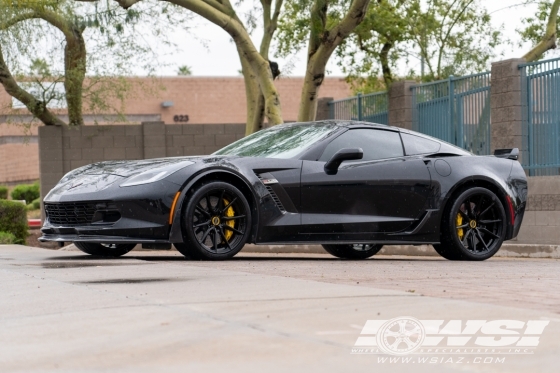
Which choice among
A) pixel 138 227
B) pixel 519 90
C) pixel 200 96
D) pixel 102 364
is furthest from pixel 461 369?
pixel 200 96

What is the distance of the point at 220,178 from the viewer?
9.26m

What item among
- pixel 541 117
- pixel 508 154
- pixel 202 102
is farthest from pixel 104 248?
pixel 202 102

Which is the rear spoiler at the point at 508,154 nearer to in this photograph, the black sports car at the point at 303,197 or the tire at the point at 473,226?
the black sports car at the point at 303,197

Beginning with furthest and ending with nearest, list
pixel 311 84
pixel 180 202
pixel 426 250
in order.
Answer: pixel 311 84 < pixel 426 250 < pixel 180 202

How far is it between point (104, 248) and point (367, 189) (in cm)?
279

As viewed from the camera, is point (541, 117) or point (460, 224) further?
point (541, 117)

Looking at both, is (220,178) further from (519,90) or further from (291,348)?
(519,90)

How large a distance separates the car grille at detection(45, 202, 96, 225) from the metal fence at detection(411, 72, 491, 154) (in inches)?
359

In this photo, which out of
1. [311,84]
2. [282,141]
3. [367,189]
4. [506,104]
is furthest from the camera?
[311,84]

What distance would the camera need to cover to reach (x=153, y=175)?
9.09m

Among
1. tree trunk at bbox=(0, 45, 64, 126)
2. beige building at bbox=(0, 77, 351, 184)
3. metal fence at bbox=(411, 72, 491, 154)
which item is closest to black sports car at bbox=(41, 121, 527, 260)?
metal fence at bbox=(411, 72, 491, 154)

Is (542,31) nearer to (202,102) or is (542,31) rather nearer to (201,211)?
(201,211)

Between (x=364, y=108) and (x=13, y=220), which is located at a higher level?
(x=364, y=108)

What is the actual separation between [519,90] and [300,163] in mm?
7450
